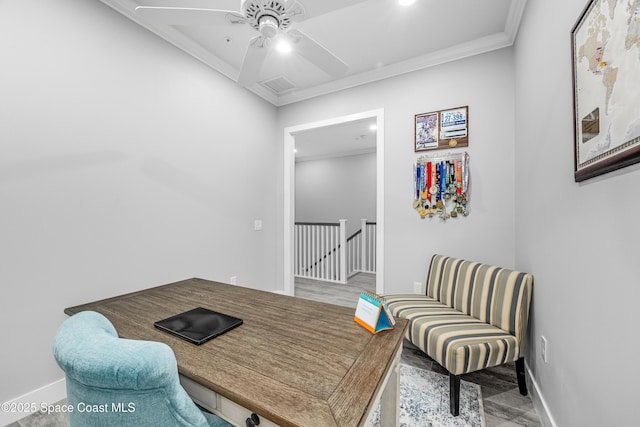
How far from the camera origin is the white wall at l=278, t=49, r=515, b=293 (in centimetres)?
232

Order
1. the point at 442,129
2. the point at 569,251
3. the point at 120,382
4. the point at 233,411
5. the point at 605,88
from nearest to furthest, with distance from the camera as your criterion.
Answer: the point at 120,382
the point at 233,411
the point at 605,88
the point at 569,251
the point at 442,129

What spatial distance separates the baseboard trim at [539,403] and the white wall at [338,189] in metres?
4.78

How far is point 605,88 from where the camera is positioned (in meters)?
0.91

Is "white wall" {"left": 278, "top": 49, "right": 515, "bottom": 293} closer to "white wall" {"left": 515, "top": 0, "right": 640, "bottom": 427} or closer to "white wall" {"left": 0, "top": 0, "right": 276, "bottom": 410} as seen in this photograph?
"white wall" {"left": 515, "top": 0, "right": 640, "bottom": 427}

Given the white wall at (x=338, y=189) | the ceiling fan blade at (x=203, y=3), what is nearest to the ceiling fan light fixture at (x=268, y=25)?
the ceiling fan blade at (x=203, y=3)

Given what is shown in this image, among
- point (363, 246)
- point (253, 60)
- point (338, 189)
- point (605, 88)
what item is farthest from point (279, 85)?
point (338, 189)

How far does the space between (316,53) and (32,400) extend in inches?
106

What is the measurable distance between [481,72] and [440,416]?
2766 mm

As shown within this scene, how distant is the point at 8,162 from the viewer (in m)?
1.49

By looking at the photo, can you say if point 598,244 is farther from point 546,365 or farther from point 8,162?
point 8,162

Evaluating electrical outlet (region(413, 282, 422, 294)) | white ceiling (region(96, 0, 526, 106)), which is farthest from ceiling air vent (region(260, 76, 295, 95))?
electrical outlet (region(413, 282, 422, 294))

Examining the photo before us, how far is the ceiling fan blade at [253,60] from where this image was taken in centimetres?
147

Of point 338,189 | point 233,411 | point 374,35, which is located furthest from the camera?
point 338,189

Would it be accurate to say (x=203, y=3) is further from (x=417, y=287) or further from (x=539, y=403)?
(x=539, y=403)
